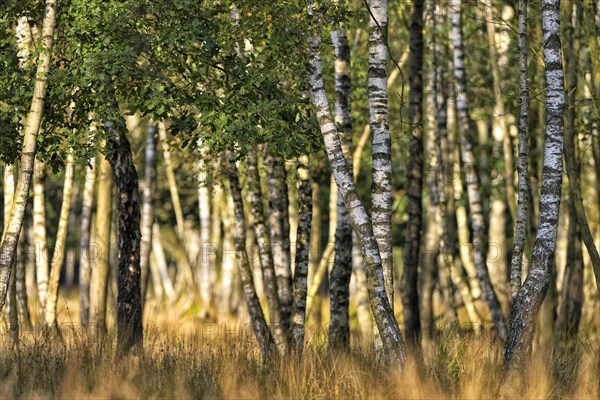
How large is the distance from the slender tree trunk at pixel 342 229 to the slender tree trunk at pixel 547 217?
12.7 ft

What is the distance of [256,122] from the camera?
12.0 meters

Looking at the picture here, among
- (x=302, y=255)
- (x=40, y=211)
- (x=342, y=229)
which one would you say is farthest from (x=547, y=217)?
(x=40, y=211)

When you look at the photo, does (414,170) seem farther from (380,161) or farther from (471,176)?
(380,161)

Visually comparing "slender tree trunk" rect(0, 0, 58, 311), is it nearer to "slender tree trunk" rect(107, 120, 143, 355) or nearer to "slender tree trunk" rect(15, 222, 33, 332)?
"slender tree trunk" rect(107, 120, 143, 355)

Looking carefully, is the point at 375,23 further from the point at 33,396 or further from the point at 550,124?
the point at 33,396

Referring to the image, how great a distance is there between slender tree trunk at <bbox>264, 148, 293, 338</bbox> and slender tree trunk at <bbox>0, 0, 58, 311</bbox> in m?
4.58

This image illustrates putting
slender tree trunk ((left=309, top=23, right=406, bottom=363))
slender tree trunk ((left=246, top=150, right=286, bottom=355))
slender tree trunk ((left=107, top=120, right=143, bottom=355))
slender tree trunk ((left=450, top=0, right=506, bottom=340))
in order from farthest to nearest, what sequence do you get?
slender tree trunk ((left=450, top=0, right=506, bottom=340)) → slender tree trunk ((left=246, top=150, right=286, bottom=355)) → slender tree trunk ((left=107, top=120, right=143, bottom=355)) → slender tree trunk ((left=309, top=23, right=406, bottom=363))

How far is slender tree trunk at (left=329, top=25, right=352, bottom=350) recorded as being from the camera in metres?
14.7

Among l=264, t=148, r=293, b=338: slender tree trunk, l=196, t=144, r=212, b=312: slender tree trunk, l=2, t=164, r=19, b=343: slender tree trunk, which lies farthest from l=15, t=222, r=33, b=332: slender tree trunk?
l=196, t=144, r=212, b=312: slender tree trunk

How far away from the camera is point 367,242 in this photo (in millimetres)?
11453

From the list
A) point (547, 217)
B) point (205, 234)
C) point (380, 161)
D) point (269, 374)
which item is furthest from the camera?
point (205, 234)

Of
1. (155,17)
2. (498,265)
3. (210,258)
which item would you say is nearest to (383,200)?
(155,17)

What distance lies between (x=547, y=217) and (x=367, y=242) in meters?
1.92

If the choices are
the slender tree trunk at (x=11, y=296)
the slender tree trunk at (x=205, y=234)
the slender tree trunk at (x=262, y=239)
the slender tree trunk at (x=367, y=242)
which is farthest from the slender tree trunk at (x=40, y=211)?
the slender tree trunk at (x=367, y=242)
